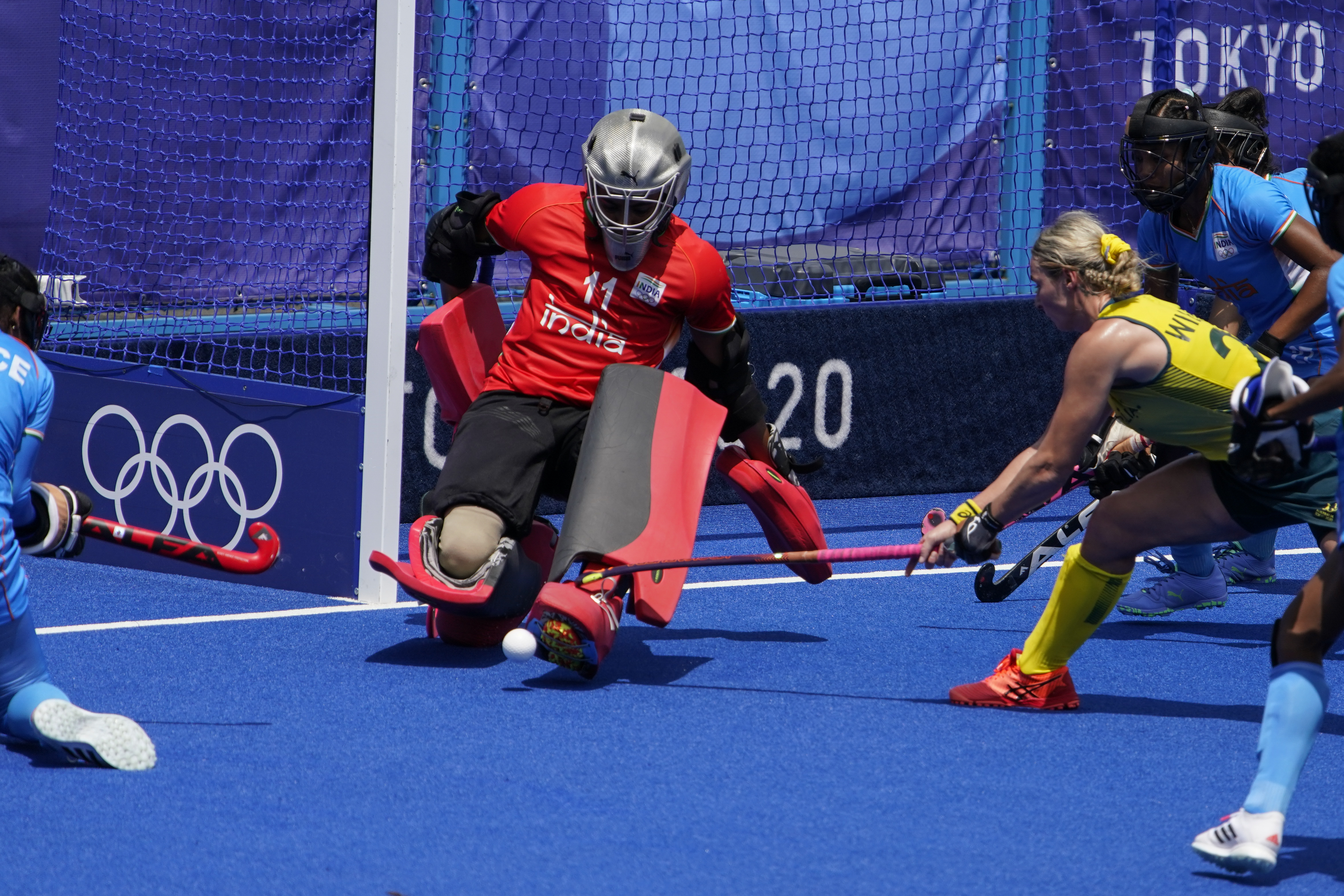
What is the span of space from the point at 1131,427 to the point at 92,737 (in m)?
2.59

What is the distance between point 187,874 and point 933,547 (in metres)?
1.90

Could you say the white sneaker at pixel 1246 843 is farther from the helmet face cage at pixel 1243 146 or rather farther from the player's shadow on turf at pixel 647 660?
the helmet face cage at pixel 1243 146

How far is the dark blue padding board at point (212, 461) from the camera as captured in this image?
17.6ft

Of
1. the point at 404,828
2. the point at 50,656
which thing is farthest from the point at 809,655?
the point at 50,656

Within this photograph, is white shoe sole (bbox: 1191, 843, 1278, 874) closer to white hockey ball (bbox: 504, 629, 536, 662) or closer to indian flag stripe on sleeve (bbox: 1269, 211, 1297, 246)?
white hockey ball (bbox: 504, 629, 536, 662)

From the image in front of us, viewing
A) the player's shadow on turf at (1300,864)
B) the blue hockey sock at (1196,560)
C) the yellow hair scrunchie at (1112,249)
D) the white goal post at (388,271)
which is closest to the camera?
the player's shadow on turf at (1300,864)

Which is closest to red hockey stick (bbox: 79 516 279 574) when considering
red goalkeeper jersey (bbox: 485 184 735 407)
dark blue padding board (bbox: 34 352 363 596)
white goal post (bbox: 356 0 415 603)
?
red goalkeeper jersey (bbox: 485 184 735 407)

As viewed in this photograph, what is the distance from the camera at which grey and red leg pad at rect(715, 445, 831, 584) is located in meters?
4.99

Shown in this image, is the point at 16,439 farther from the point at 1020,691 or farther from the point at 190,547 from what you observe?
the point at 1020,691

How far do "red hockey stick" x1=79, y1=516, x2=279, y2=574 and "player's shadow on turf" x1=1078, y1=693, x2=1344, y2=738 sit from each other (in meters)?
2.18

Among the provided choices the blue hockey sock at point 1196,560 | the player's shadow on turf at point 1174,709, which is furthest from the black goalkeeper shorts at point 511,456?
the blue hockey sock at point 1196,560

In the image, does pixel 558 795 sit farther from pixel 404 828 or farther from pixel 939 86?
pixel 939 86

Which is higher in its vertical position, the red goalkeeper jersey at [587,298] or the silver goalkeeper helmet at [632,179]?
the silver goalkeeper helmet at [632,179]

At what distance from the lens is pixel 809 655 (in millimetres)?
4758
